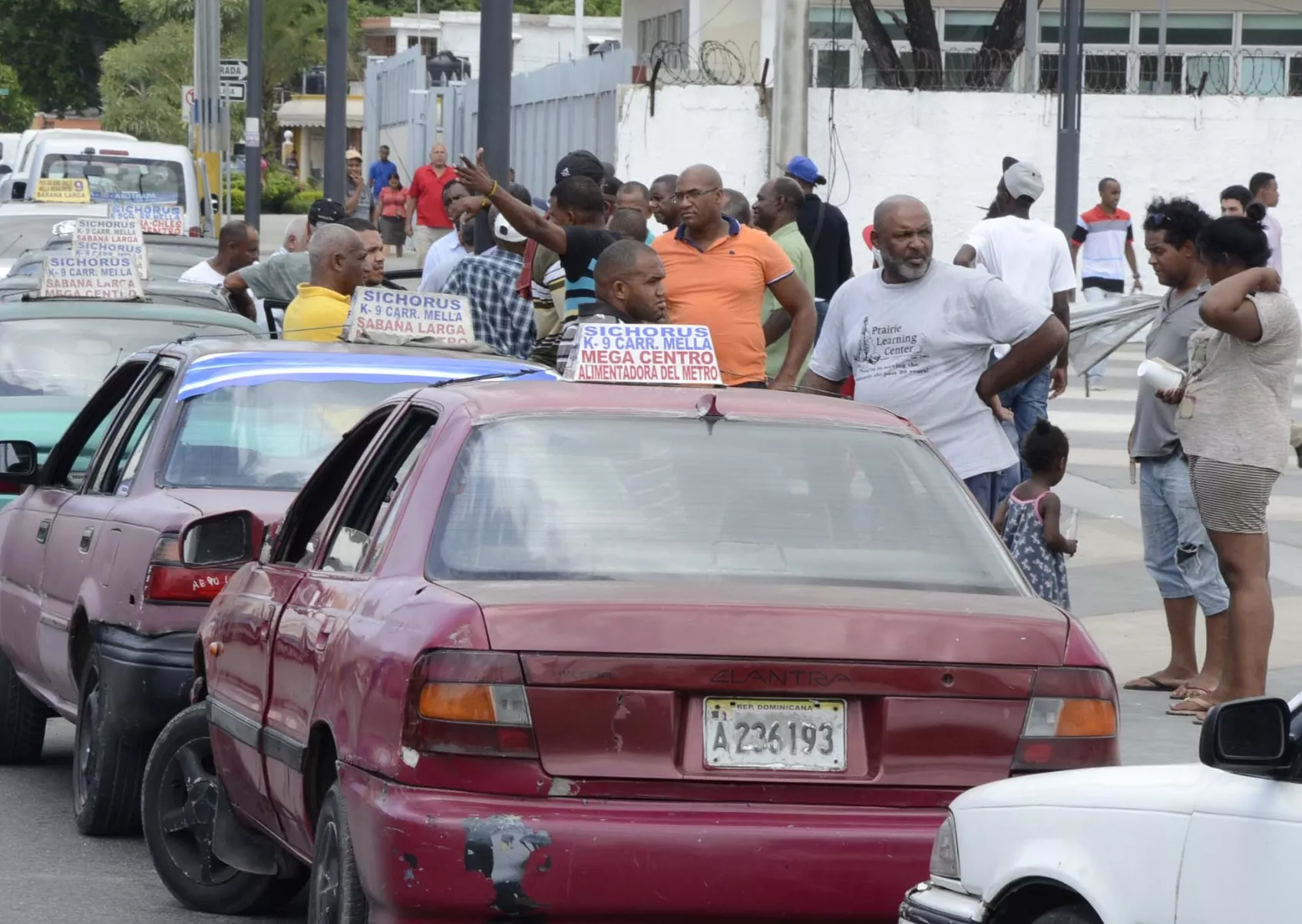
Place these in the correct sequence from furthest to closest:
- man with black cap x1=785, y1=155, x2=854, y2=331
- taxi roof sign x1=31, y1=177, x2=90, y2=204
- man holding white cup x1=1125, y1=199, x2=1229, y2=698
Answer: taxi roof sign x1=31, y1=177, x2=90, y2=204 → man with black cap x1=785, y1=155, x2=854, y2=331 → man holding white cup x1=1125, y1=199, x2=1229, y2=698

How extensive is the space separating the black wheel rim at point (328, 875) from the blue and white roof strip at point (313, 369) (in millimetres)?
2590

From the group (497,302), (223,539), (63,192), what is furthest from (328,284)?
(63,192)

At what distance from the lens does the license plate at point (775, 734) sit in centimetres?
455

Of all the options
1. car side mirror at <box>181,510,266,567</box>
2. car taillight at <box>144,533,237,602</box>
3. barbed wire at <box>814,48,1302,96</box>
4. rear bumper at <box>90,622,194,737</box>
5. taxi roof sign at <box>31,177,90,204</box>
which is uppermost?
barbed wire at <box>814,48,1302,96</box>

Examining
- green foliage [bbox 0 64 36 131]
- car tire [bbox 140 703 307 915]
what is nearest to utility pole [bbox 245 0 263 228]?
car tire [bbox 140 703 307 915]

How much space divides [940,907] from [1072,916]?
337 mm

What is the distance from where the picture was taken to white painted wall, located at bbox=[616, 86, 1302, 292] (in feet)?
83.2

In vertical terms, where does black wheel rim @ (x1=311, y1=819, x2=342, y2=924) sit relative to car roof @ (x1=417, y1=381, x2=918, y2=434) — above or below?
below

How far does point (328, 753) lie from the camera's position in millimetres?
5105

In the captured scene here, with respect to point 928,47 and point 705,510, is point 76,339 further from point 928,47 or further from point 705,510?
point 928,47

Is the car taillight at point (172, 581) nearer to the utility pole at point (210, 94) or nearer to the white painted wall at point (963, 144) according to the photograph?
the white painted wall at point (963, 144)

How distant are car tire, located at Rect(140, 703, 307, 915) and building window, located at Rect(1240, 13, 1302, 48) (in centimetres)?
2941

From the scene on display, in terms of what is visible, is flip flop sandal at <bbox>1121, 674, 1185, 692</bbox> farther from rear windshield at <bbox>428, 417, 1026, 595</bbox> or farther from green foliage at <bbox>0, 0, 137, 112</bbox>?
green foliage at <bbox>0, 0, 137, 112</bbox>

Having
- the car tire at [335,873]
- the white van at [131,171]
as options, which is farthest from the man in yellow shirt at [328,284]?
the white van at [131,171]
